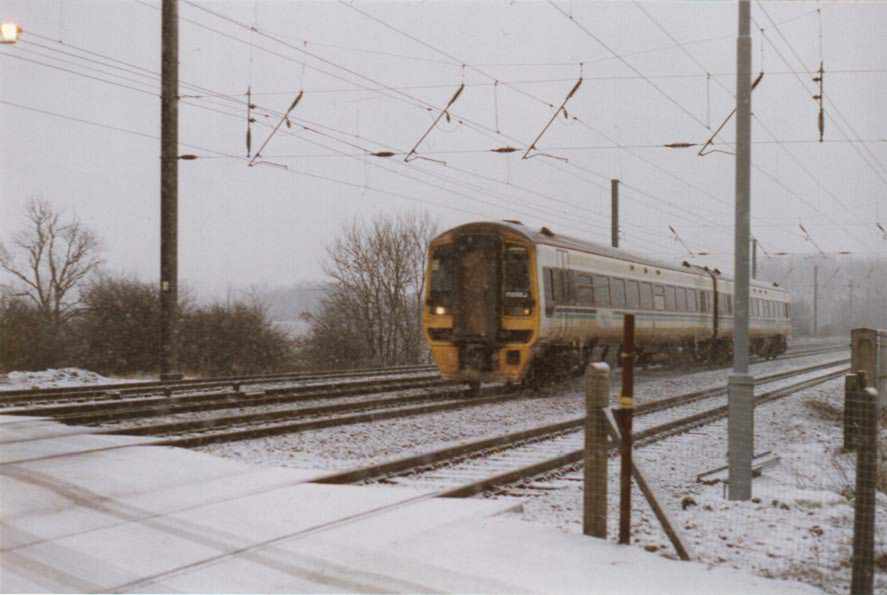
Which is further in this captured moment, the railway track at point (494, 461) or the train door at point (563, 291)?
the train door at point (563, 291)

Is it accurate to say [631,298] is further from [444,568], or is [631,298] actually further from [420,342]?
[420,342]

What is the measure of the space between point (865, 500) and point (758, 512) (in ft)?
6.30

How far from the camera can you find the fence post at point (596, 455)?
5711mm

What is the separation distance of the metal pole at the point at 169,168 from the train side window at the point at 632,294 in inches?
428

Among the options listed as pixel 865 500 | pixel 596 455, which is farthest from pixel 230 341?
pixel 865 500

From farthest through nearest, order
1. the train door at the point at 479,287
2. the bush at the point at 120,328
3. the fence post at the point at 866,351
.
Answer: the bush at the point at 120,328, the train door at the point at 479,287, the fence post at the point at 866,351

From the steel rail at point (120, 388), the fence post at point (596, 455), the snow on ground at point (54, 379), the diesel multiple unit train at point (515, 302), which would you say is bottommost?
the snow on ground at point (54, 379)

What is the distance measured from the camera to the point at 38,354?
25.8 m

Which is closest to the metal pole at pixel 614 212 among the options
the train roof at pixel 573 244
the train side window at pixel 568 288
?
the train roof at pixel 573 244

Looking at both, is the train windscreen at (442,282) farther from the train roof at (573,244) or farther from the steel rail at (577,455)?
the steel rail at (577,455)

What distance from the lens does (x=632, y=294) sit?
68.5 ft

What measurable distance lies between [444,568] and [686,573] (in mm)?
1493

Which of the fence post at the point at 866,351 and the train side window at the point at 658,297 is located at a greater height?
the train side window at the point at 658,297

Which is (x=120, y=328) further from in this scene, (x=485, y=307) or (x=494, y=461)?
(x=494, y=461)
